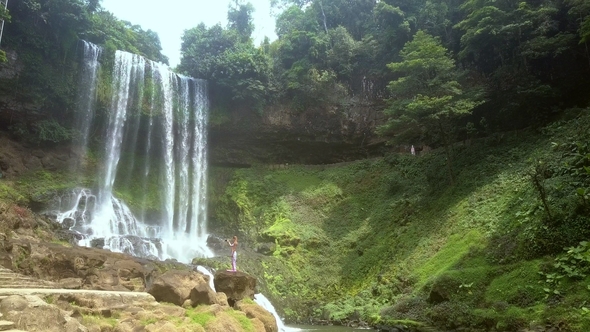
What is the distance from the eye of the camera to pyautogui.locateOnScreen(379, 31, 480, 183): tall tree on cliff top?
18.4 meters

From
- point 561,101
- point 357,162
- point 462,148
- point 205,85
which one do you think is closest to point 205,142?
point 205,85

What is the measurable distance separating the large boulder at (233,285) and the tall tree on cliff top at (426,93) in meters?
10.8

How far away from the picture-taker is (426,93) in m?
19.7

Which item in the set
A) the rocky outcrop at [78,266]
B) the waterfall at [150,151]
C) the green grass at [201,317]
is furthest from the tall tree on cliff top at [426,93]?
the green grass at [201,317]

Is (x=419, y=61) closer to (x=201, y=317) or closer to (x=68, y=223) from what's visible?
(x=201, y=317)

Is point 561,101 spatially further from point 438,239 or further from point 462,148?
point 438,239

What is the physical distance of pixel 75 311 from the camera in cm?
692

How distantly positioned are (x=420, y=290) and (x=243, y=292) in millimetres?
6182

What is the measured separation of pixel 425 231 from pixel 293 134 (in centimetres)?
1330

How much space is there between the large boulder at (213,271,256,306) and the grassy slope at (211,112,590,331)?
4.78 m

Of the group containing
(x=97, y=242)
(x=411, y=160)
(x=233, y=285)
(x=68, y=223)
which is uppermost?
(x=411, y=160)

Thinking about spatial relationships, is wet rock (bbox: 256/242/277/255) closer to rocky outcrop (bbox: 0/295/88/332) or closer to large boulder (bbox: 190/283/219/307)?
large boulder (bbox: 190/283/219/307)

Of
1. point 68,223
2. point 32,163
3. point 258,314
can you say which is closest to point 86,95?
point 32,163

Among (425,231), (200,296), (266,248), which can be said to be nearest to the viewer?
(200,296)
